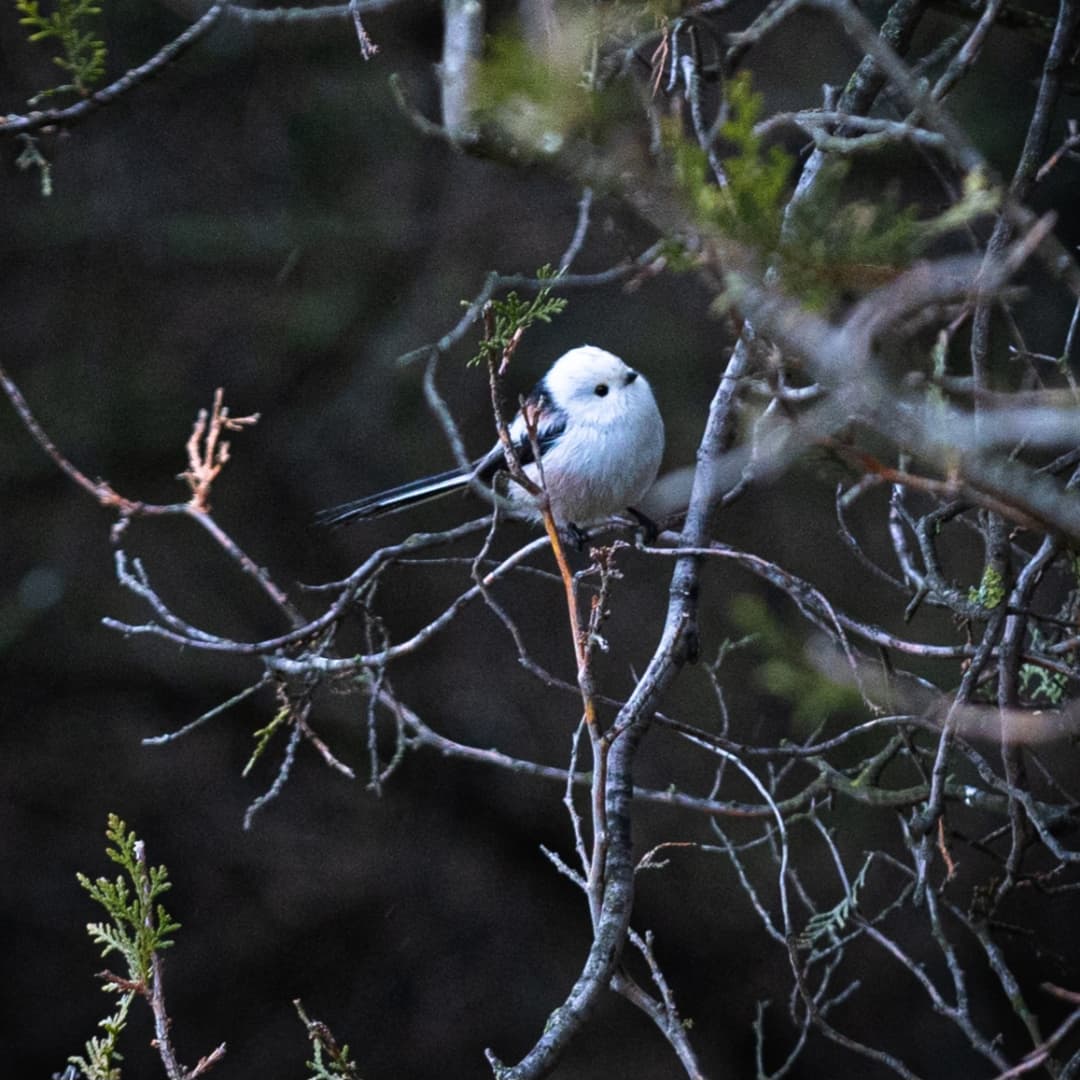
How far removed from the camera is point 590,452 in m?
3.47

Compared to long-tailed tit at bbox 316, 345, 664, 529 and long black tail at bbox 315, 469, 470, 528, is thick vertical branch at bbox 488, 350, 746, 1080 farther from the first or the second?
long black tail at bbox 315, 469, 470, 528

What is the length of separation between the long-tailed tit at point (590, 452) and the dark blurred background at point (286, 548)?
5.54 ft

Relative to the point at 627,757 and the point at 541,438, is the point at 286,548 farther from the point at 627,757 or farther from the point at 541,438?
the point at 627,757

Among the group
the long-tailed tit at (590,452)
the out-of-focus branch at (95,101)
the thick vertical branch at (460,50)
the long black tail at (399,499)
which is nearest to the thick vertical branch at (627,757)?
the long-tailed tit at (590,452)

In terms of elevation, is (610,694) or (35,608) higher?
(35,608)

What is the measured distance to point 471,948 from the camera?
5.62 metres

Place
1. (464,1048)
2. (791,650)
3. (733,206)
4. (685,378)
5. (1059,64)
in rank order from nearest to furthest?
(733,206)
(791,650)
(1059,64)
(685,378)
(464,1048)

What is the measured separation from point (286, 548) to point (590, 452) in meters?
2.32

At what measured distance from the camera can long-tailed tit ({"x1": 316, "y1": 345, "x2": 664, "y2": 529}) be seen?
3455 millimetres

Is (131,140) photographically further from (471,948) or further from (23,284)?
(471,948)

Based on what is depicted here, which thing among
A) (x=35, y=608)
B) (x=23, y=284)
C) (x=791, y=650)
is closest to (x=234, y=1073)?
(x=35, y=608)

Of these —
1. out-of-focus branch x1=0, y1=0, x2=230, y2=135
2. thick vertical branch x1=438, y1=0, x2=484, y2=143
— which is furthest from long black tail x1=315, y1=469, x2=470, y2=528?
out-of-focus branch x1=0, y1=0, x2=230, y2=135

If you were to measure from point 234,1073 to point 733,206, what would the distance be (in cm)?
505

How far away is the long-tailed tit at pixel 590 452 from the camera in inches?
136
